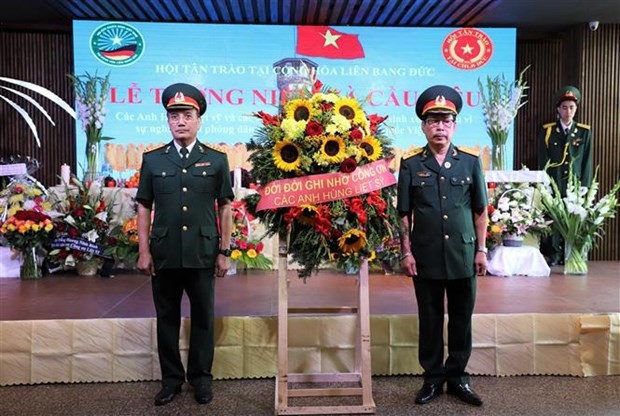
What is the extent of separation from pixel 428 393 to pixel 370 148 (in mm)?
1151

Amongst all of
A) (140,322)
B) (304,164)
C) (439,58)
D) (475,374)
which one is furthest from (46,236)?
(439,58)

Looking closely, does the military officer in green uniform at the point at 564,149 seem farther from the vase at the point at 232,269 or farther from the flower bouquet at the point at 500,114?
the vase at the point at 232,269

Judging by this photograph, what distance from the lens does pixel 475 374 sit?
2.86 meters

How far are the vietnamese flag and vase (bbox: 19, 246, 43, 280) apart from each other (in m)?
3.96

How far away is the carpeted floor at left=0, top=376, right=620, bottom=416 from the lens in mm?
2369

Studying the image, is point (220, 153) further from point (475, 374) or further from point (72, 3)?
point (72, 3)

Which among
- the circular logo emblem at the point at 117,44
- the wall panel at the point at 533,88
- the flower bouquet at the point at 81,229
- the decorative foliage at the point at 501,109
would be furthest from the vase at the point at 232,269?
the wall panel at the point at 533,88

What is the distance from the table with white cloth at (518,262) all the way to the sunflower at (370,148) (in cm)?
260

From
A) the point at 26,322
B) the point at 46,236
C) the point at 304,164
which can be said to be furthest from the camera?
the point at 46,236

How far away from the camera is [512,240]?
4.58 metres

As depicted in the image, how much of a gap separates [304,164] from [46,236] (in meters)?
2.91

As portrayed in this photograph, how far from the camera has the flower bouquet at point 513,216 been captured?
4523mm

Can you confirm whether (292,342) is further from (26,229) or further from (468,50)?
(468,50)

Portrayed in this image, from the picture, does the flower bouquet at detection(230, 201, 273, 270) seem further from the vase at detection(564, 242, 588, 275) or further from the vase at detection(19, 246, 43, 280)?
the vase at detection(564, 242, 588, 275)
